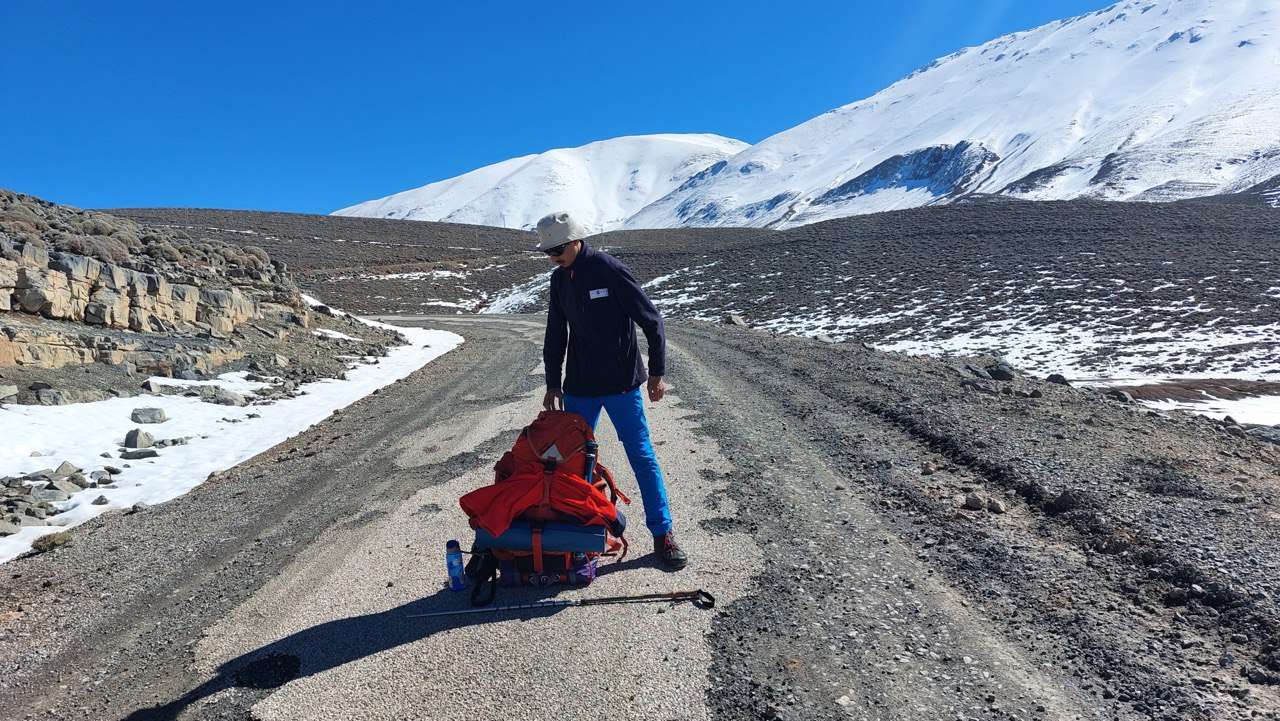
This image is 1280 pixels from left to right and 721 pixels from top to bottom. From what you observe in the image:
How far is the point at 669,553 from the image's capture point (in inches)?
149

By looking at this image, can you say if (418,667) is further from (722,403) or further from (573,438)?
(722,403)

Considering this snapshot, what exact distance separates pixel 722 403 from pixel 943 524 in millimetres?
4495

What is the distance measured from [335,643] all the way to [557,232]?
2.29 metres

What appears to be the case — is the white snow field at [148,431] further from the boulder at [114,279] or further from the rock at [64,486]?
the boulder at [114,279]

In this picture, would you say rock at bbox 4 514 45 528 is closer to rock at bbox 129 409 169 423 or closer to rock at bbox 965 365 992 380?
rock at bbox 129 409 169 423

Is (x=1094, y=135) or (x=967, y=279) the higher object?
(x=1094, y=135)

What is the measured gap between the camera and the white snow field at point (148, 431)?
6.15 m

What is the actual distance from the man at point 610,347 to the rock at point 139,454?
6002 mm

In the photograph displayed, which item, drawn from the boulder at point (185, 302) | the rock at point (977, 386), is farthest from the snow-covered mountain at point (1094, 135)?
the boulder at point (185, 302)

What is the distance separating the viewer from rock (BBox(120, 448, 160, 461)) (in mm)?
7273

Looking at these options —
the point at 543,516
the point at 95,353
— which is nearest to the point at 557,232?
the point at 543,516

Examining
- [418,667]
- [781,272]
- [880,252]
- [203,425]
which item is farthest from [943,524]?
[880,252]

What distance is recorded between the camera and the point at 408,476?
6.09 metres

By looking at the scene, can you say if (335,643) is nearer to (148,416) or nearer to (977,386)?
(148,416)
